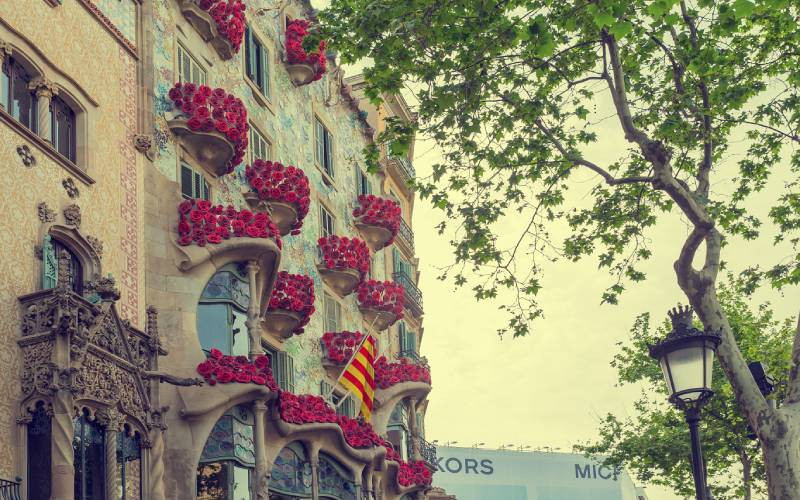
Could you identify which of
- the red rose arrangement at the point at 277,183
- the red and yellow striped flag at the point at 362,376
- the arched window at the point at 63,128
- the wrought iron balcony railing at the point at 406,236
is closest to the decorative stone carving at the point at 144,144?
the arched window at the point at 63,128

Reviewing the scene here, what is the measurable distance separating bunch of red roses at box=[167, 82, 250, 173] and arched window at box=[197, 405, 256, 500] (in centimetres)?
574

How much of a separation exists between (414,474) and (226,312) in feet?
40.1

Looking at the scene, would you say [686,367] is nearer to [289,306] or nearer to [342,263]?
[289,306]

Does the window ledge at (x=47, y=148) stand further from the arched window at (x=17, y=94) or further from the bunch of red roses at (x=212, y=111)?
the bunch of red roses at (x=212, y=111)

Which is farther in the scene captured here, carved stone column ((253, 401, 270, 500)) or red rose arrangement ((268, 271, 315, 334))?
red rose arrangement ((268, 271, 315, 334))

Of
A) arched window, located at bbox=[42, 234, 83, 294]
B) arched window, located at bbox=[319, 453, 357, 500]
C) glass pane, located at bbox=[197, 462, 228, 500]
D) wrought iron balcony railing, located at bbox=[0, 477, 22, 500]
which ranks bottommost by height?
wrought iron balcony railing, located at bbox=[0, 477, 22, 500]

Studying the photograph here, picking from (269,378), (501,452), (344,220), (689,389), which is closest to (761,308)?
(344,220)

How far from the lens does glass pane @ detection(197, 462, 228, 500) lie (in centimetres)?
2489

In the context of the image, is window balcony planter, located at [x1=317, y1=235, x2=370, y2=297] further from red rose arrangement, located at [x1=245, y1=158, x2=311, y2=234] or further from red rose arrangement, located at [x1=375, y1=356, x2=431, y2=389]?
red rose arrangement, located at [x1=245, y1=158, x2=311, y2=234]

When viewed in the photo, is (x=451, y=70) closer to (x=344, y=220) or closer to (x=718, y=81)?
(x=718, y=81)

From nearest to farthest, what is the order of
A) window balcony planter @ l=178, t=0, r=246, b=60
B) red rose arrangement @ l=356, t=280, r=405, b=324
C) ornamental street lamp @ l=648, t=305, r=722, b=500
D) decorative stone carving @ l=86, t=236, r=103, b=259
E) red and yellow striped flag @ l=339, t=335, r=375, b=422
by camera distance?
ornamental street lamp @ l=648, t=305, r=722, b=500, decorative stone carving @ l=86, t=236, r=103, b=259, window balcony planter @ l=178, t=0, r=246, b=60, red and yellow striped flag @ l=339, t=335, r=375, b=422, red rose arrangement @ l=356, t=280, r=405, b=324

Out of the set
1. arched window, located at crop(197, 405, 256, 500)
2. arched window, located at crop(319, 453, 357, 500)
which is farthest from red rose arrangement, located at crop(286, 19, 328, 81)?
arched window, located at crop(197, 405, 256, 500)

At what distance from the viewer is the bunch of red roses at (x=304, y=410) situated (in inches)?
1099

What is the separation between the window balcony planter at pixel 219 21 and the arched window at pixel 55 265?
8943mm
